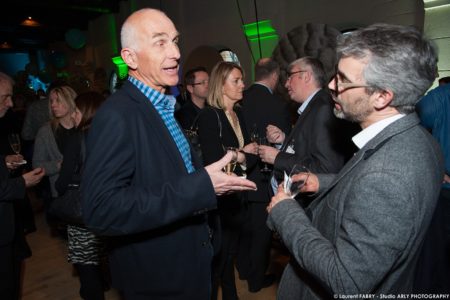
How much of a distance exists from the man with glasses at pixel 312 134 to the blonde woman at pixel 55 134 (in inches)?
84.8

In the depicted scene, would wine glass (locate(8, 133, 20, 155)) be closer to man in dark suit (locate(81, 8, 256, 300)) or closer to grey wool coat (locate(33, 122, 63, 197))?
grey wool coat (locate(33, 122, 63, 197))

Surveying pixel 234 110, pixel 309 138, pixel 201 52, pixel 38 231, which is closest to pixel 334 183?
pixel 309 138

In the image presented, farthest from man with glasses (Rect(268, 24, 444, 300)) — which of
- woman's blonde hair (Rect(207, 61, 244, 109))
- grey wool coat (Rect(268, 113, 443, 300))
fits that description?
woman's blonde hair (Rect(207, 61, 244, 109))

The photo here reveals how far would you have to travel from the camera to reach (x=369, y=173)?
0.97m

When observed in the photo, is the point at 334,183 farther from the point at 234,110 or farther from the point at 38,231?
the point at 38,231

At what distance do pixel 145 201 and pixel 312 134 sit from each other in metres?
1.42

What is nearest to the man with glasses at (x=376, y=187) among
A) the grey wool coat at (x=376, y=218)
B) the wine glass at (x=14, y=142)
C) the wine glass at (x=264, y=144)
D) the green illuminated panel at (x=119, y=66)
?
the grey wool coat at (x=376, y=218)

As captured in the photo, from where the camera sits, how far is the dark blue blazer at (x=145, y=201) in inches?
44.1

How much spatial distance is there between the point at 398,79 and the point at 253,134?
1502 mm

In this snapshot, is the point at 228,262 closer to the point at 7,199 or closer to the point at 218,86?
the point at 218,86

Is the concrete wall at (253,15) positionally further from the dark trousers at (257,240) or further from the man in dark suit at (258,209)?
the dark trousers at (257,240)

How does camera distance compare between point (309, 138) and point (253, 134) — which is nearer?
point (309, 138)

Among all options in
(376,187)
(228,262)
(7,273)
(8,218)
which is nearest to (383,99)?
(376,187)

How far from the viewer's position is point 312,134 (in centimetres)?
217
